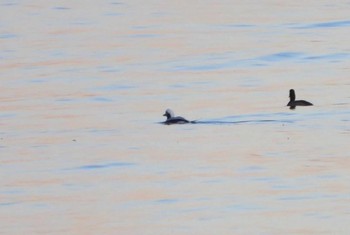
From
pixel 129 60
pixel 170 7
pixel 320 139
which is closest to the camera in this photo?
pixel 320 139

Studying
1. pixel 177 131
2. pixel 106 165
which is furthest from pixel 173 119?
pixel 106 165

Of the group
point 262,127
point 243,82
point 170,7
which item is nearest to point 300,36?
point 243,82

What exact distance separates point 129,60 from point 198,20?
16.1m

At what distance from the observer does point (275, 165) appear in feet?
79.7

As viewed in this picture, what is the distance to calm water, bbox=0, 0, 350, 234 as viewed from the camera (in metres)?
20.4

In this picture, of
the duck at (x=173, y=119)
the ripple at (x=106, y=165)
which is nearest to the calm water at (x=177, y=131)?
the ripple at (x=106, y=165)

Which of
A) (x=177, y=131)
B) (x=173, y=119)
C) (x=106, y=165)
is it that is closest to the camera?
(x=106, y=165)

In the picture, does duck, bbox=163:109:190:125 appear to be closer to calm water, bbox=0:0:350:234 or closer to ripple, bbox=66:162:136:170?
calm water, bbox=0:0:350:234

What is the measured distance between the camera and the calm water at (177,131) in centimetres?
2042

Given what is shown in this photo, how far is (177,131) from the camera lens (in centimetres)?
2945

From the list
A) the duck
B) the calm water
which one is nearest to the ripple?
the calm water

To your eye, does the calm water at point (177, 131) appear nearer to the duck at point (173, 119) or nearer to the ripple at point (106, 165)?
the ripple at point (106, 165)

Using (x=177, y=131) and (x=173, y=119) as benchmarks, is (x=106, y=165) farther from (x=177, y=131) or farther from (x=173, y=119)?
(x=173, y=119)

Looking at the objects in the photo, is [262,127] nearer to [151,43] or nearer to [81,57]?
[81,57]
